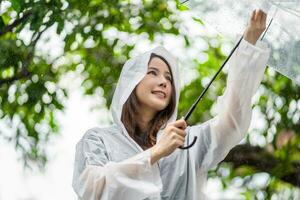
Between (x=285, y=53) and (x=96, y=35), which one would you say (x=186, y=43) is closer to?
(x=96, y=35)

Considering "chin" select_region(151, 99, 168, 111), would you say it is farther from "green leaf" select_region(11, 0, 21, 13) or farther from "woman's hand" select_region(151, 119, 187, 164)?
"green leaf" select_region(11, 0, 21, 13)

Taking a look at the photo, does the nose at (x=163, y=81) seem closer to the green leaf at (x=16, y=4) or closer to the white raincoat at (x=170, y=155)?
the white raincoat at (x=170, y=155)

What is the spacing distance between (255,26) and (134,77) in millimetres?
428

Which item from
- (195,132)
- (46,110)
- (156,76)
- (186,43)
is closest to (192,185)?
(195,132)

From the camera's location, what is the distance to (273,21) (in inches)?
90.0

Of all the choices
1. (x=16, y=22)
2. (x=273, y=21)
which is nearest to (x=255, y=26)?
(x=273, y=21)

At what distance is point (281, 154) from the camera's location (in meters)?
4.81

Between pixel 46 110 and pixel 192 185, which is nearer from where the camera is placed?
pixel 192 185

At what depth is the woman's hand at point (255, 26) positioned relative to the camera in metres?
2.14

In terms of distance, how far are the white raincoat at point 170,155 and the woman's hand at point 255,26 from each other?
0.8 inches

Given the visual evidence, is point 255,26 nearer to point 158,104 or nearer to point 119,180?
point 158,104

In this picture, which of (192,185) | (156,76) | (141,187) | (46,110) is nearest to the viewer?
(141,187)

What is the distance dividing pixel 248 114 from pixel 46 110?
2.72 metres

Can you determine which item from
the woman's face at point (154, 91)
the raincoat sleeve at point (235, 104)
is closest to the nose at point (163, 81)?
the woman's face at point (154, 91)
